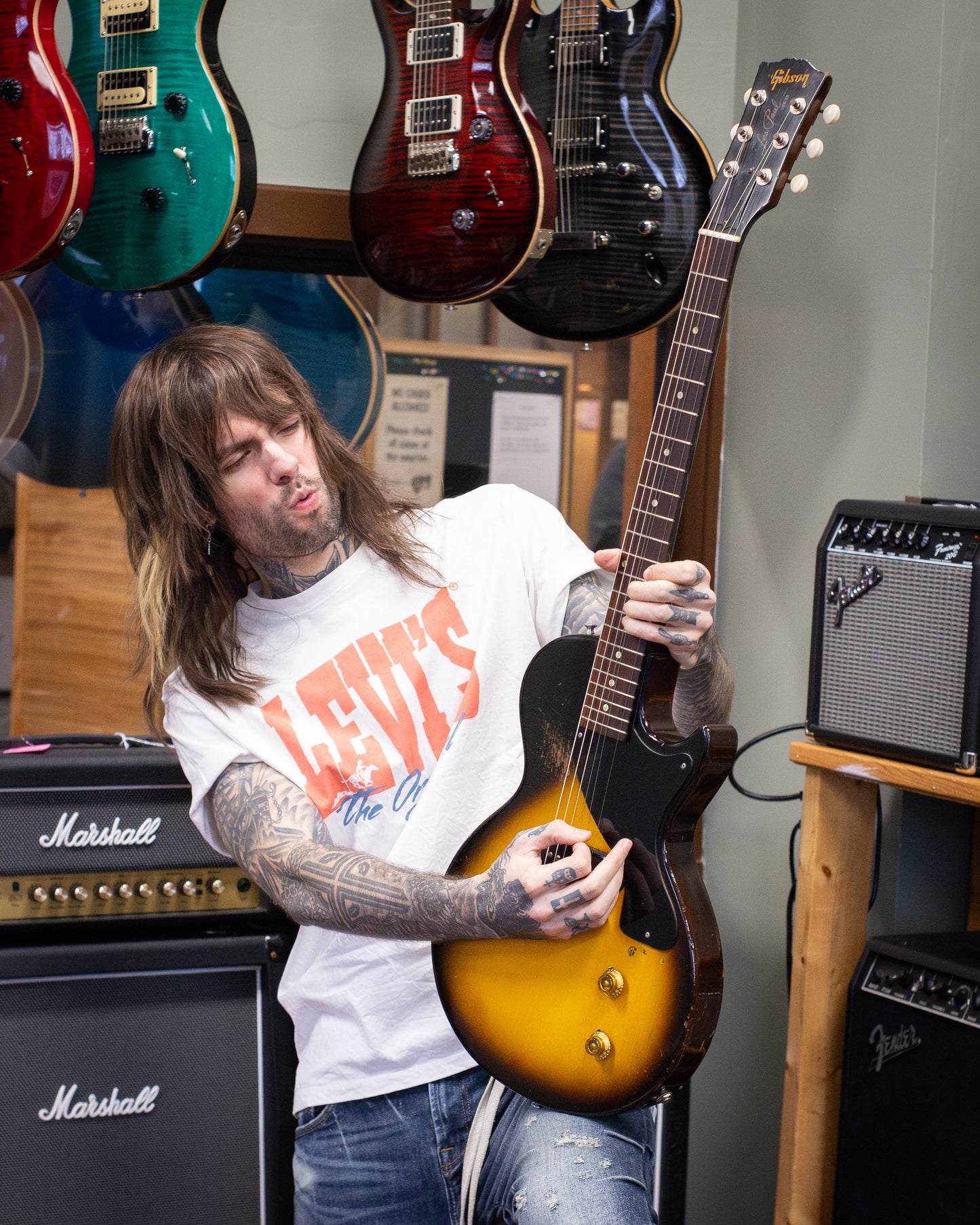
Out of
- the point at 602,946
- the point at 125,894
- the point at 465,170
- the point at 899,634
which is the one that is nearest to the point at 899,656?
the point at 899,634

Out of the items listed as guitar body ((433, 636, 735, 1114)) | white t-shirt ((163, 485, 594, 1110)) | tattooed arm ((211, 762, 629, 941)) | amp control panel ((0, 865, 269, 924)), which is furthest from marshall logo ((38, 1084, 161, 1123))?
guitar body ((433, 636, 735, 1114))

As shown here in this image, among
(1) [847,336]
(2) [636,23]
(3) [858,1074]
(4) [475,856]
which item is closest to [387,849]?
(4) [475,856]

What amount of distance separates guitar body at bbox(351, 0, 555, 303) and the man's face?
0.40 m

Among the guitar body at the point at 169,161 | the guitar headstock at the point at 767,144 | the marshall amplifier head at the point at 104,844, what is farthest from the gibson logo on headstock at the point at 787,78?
the marshall amplifier head at the point at 104,844

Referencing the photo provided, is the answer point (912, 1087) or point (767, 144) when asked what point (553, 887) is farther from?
point (767, 144)

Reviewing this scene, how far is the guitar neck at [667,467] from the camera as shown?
119 centimetres

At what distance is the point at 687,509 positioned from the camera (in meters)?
2.27

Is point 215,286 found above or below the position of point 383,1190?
above

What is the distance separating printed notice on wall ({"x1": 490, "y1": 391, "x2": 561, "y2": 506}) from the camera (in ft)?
7.71

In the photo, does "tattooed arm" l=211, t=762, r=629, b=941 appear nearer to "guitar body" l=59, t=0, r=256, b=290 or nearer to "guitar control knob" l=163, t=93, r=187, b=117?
"guitar body" l=59, t=0, r=256, b=290

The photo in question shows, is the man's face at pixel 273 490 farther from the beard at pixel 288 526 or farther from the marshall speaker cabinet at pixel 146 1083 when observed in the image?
the marshall speaker cabinet at pixel 146 1083

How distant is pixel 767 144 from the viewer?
3.89 feet

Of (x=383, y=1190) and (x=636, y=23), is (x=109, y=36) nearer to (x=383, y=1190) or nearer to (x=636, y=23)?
(x=636, y=23)

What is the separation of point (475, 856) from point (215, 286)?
1354 millimetres
